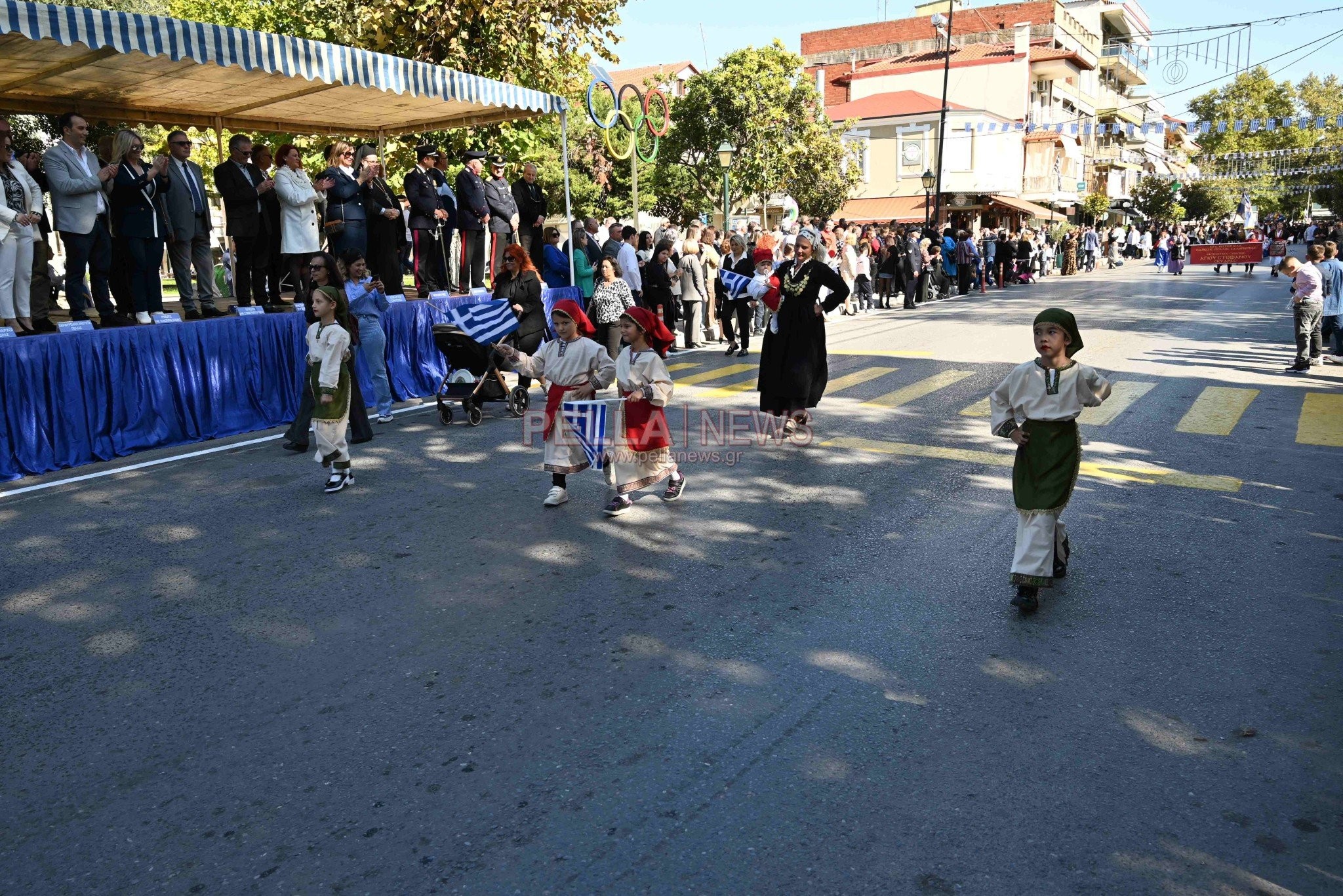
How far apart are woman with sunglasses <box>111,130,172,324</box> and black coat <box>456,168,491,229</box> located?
4039mm

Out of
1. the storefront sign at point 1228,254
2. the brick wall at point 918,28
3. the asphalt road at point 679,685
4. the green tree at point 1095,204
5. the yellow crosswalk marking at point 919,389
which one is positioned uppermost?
the brick wall at point 918,28

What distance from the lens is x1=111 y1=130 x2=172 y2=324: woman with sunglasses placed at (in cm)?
989

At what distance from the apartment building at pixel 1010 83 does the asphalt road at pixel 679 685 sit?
42248 millimetres

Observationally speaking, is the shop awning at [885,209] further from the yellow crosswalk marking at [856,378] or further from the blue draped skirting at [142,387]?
the blue draped skirting at [142,387]

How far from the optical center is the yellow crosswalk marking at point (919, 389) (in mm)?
11134

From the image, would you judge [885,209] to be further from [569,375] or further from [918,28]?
[569,375]

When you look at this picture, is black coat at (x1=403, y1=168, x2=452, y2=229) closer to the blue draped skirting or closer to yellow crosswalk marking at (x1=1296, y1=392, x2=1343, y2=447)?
the blue draped skirting

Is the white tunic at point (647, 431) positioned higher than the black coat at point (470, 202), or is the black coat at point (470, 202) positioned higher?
the black coat at point (470, 202)

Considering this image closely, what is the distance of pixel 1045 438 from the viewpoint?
5238 millimetres

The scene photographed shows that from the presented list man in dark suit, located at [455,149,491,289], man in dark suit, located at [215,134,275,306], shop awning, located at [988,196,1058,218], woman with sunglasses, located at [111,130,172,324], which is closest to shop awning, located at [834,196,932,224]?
shop awning, located at [988,196,1058,218]

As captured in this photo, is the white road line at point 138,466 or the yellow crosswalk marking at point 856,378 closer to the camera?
the white road line at point 138,466

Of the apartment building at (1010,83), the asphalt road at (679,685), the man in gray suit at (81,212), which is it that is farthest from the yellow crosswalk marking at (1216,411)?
the apartment building at (1010,83)

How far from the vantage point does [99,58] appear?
977cm

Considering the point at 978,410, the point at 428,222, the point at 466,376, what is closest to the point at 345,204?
the point at 428,222
